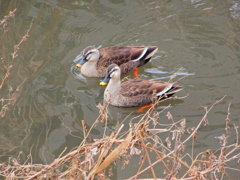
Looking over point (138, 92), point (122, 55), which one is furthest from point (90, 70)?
point (138, 92)

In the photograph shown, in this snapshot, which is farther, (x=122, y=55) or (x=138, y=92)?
(x=122, y=55)

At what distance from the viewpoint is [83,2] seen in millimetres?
10016

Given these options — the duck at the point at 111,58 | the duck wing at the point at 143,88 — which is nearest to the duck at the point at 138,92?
the duck wing at the point at 143,88

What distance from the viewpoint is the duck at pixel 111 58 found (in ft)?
25.5

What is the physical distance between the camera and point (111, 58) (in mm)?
7793

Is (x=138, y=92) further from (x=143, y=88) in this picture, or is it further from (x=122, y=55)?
(x=122, y=55)

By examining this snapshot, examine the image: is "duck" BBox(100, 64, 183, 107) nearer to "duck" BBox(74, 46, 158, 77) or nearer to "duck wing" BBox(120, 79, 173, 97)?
"duck wing" BBox(120, 79, 173, 97)

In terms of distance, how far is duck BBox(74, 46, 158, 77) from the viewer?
7.77 metres

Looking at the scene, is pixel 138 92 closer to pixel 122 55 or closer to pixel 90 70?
pixel 122 55

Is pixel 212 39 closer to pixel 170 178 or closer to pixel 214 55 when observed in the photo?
pixel 214 55

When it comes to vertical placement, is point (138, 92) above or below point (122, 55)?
below

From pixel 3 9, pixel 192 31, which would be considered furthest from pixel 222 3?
pixel 3 9

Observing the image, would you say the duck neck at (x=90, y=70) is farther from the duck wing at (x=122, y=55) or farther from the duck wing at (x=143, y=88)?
the duck wing at (x=143, y=88)

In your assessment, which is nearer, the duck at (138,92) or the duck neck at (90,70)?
the duck at (138,92)
